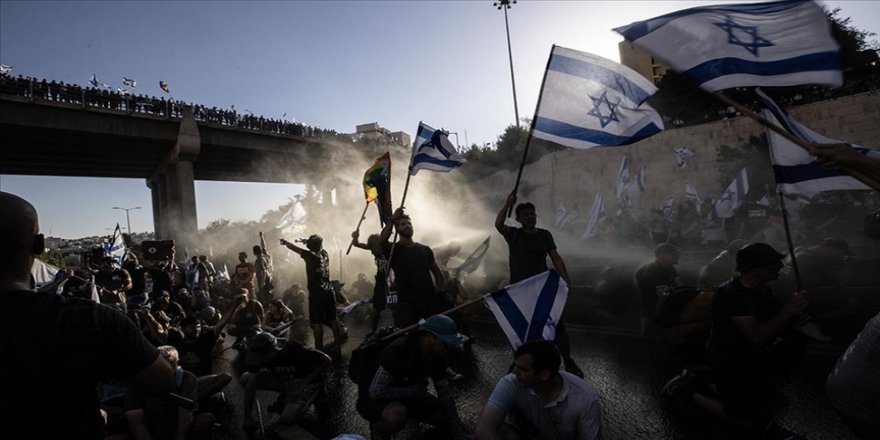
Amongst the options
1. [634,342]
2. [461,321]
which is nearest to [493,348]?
[461,321]

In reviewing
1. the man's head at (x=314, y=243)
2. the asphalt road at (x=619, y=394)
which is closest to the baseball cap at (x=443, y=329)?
the asphalt road at (x=619, y=394)

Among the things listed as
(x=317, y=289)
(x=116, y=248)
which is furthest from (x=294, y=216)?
(x=317, y=289)

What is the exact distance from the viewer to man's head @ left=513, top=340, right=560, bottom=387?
96.6 inches

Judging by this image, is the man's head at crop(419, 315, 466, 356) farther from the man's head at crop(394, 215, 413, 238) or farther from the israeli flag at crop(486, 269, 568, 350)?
the man's head at crop(394, 215, 413, 238)

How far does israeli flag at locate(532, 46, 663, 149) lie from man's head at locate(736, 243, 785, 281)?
1357mm

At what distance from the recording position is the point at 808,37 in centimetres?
286

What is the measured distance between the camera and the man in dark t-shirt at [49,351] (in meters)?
1.27

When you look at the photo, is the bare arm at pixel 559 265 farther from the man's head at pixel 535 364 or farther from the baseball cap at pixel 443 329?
the man's head at pixel 535 364

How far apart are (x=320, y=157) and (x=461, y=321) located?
26.6 meters

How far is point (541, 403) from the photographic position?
2564mm

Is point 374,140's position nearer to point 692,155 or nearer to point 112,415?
point 692,155

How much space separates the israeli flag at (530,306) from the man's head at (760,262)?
1.16 m

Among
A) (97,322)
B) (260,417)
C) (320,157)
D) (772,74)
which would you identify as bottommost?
(260,417)

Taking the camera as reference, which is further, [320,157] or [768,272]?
[320,157]
